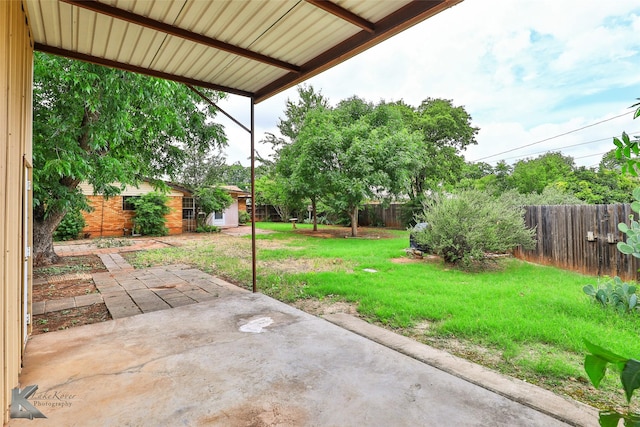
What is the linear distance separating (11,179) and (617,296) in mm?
6091

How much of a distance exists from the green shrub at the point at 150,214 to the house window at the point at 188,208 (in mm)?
1759

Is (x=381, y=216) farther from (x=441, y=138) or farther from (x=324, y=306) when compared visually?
(x=324, y=306)

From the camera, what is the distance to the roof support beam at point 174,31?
9.07ft

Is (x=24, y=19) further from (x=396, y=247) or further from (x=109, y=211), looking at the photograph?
(x=109, y=211)

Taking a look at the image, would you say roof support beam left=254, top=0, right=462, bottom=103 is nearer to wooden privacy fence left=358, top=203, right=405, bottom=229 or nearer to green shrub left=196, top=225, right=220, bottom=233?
wooden privacy fence left=358, top=203, right=405, bottom=229

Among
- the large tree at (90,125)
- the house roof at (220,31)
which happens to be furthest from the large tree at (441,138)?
the house roof at (220,31)

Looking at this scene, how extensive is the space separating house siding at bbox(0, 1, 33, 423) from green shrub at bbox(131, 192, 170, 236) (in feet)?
41.0

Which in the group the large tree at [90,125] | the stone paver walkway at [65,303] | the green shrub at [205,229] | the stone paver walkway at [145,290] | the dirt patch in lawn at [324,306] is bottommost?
the dirt patch in lawn at [324,306]

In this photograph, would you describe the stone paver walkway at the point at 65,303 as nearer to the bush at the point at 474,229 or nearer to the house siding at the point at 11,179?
the house siding at the point at 11,179

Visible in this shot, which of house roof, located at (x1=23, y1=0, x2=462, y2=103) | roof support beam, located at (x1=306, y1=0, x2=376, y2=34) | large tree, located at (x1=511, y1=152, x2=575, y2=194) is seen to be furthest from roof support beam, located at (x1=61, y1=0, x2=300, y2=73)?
large tree, located at (x1=511, y1=152, x2=575, y2=194)

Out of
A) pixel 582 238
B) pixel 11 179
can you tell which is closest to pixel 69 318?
pixel 11 179

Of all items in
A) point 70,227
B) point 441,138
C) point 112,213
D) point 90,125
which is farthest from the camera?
point 441,138

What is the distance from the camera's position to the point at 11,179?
7.04ft

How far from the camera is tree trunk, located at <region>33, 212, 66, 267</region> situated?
Result: 7496mm
